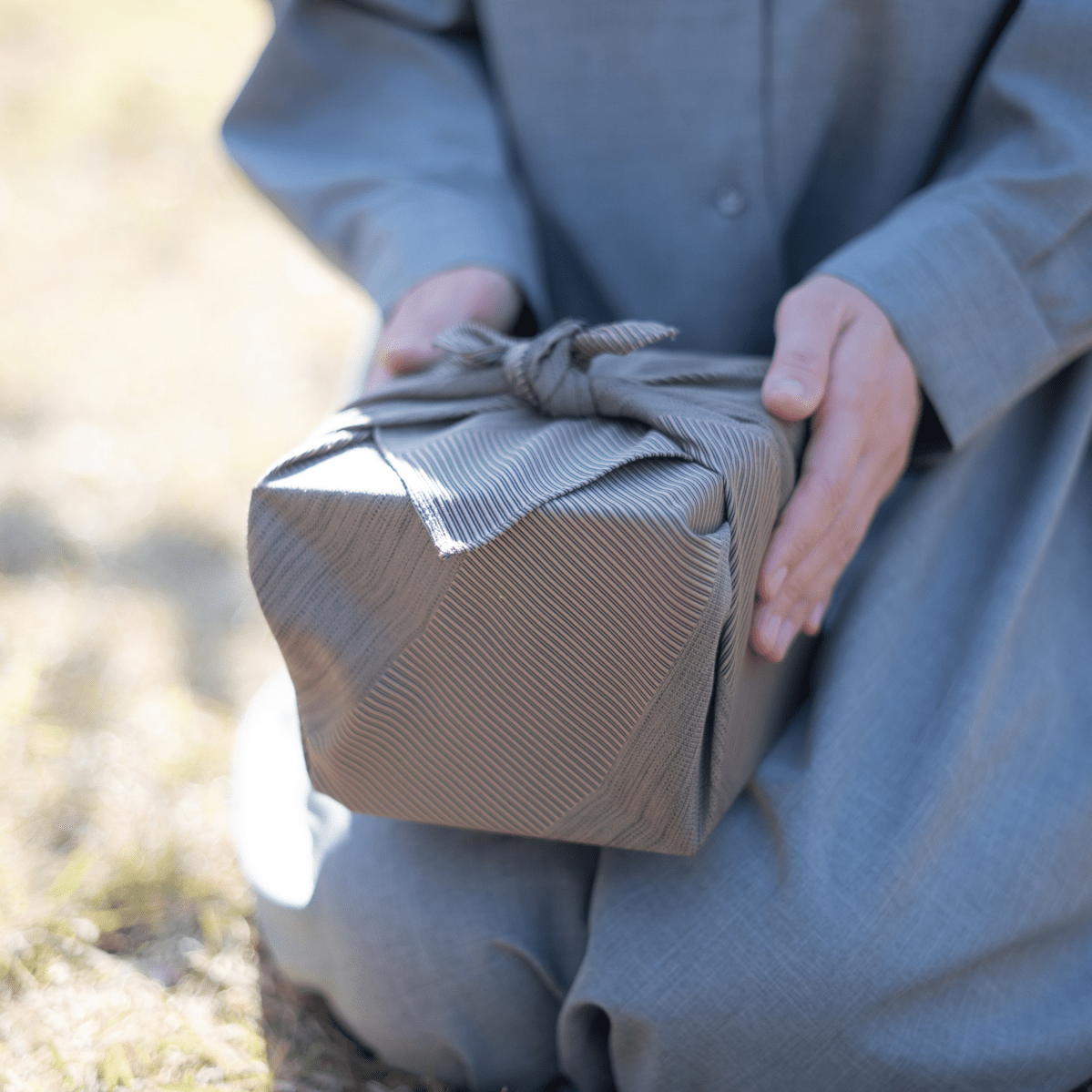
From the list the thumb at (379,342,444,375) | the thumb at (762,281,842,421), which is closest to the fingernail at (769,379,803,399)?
the thumb at (762,281,842,421)

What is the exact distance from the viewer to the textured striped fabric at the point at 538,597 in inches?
22.6

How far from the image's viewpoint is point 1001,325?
0.81 meters

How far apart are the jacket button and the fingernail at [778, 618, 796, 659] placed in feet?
Result: 1.43

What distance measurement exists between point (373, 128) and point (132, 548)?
916mm

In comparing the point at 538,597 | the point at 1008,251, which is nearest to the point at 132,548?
the point at 538,597

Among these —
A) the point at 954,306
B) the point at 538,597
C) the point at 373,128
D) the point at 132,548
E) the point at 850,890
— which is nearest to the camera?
the point at 538,597

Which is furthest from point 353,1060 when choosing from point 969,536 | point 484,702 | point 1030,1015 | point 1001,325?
point 1001,325

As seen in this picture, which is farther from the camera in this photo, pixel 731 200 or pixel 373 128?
pixel 373 128

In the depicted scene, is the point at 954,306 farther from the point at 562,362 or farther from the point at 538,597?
the point at 538,597

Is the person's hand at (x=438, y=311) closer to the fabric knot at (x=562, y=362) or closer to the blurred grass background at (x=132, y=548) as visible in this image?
the fabric knot at (x=562, y=362)

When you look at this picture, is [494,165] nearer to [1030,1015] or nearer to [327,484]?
[327,484]

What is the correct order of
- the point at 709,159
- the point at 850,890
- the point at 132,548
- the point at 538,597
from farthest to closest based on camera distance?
the point at 132,548, the point at 709,159, the point at 850,890, the point at 538,597

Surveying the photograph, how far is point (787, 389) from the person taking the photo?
0.71m

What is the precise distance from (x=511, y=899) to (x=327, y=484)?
37cm
